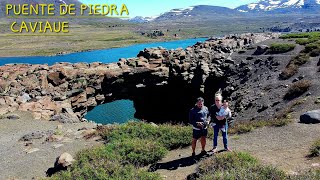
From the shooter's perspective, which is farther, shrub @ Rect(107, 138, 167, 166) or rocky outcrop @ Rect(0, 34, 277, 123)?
rocky outcrop @ Rect(0, 34, 277, 123)

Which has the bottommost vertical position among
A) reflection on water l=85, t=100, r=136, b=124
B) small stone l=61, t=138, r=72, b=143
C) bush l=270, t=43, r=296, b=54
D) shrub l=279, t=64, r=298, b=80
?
reflection on water l=85, t=100, r=136, b=124

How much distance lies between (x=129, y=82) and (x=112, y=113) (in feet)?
45.0

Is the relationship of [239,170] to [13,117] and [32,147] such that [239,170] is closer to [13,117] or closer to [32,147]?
[32,147]

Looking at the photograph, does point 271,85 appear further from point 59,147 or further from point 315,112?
point 59,147

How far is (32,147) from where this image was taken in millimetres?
21188

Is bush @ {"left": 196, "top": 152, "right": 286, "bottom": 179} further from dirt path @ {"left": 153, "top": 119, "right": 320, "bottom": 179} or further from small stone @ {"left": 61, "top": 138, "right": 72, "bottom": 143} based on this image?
small stone @ {"left": 61, "top": 138, "right": 72, "bottom": 143}

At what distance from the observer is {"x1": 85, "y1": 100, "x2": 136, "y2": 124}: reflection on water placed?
53.7 metres

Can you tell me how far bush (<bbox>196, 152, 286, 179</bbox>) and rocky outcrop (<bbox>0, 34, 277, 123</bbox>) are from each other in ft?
57.6

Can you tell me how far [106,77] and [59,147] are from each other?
77.2 feet

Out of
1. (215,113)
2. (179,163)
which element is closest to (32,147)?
(179,163)

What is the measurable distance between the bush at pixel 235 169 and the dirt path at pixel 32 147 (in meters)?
8.49

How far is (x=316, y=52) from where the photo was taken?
139 feet

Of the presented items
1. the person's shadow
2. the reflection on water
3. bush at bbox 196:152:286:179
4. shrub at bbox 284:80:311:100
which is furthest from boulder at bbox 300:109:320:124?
the reflection on water

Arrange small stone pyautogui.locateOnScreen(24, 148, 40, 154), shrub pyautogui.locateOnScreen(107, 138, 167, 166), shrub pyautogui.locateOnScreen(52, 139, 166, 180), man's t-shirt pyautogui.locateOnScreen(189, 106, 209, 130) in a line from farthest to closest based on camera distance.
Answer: small stone pyautogui.locateOnScreen(24, 148, 40, 154), shrub pyautogui.locateOnScreen(107, 138, 167, 166), man's t-shirt pyautogui.locateOnScreen(189, 106, 209, 130), shrub pyautogui.locateOnScreen(52, 139, 166, 180)
